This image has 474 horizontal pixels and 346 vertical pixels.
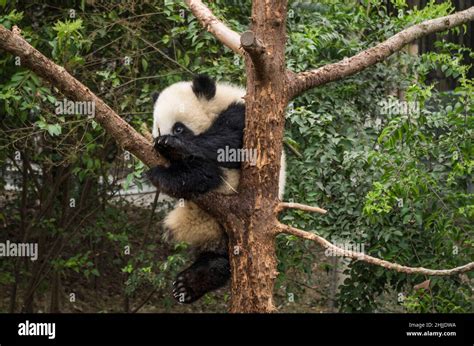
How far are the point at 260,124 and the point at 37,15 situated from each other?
358 cm

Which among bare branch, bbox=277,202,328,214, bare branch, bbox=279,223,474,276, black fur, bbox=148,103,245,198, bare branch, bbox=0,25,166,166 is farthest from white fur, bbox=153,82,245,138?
bare branch, bbox=279,223,474,276

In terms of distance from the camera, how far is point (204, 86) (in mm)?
4379

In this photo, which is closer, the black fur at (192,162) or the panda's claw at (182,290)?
the black fur at (192,162)

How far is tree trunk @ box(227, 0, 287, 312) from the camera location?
3607 millimetres

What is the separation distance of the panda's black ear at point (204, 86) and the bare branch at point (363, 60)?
70 centimetres

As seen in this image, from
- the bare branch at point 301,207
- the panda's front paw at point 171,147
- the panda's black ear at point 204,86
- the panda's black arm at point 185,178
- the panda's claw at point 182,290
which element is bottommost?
the panda's claw at point 182,290

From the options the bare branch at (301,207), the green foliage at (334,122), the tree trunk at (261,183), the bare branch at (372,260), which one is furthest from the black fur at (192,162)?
the green foliage at (334,122)

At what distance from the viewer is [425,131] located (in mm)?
5590

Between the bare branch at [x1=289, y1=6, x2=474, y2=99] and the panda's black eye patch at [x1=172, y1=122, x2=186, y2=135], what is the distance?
0.81 metres

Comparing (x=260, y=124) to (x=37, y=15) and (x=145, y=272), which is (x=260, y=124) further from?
(x=37, y=15)

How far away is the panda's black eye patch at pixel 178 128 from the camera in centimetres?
434

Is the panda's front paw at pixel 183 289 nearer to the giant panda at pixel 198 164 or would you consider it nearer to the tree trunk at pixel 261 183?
the giant panda at pixel 198 164
